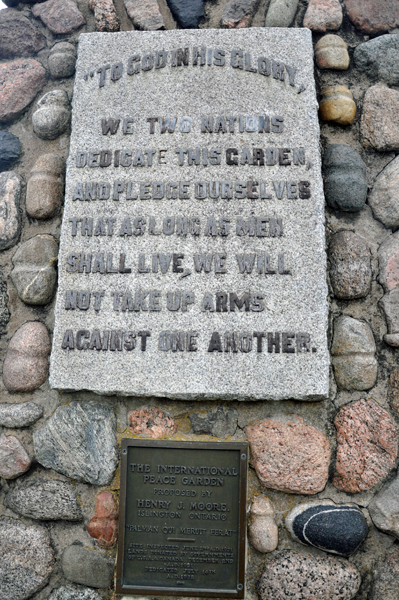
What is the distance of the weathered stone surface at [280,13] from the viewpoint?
2562 millimetres

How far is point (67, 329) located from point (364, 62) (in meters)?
2.26

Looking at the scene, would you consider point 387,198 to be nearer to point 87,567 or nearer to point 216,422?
point 216,422

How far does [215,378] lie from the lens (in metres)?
2.08

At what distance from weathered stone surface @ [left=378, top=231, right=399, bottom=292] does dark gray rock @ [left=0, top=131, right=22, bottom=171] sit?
2.16 meters

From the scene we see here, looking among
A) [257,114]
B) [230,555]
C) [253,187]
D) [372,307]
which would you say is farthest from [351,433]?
[257,114]

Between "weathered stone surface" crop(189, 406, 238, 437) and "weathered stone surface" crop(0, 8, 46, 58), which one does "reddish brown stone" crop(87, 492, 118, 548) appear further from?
"weathered stone surface" crop(0, 8, 46, 58)

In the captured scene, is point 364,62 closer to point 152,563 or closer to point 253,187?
point 253,187

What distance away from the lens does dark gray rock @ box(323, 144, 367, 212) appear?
7.63 feet

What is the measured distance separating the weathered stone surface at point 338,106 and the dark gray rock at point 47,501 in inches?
94.9

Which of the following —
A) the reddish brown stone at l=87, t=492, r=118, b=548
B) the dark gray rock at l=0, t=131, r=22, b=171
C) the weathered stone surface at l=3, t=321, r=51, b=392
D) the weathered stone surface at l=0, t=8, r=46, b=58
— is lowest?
the reddish brown stone at l=87, t=492, r=118, b=548

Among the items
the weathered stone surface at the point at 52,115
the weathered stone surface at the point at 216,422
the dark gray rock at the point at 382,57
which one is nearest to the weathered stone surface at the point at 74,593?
the weathered stone surface at the point at 216,422

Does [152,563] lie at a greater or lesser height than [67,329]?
lesser

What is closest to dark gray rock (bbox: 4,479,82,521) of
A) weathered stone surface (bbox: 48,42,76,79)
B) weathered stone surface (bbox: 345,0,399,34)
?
weathered stone surface (bbox: 48,42,76,79)

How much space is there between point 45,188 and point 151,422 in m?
1.40
